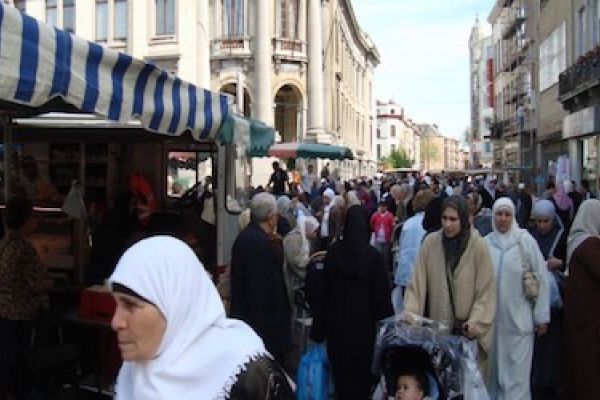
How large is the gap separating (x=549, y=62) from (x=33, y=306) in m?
29.9

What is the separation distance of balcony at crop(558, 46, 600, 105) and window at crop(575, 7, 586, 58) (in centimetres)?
86

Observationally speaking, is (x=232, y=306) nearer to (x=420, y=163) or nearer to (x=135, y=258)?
(x=135, y=258)

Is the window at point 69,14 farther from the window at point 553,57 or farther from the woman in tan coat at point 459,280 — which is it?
the woman in tan coat at point 459,280

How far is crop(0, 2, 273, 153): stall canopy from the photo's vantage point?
12.0 ft

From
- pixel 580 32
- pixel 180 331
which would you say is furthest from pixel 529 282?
pixel 580 32

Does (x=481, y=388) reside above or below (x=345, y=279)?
below

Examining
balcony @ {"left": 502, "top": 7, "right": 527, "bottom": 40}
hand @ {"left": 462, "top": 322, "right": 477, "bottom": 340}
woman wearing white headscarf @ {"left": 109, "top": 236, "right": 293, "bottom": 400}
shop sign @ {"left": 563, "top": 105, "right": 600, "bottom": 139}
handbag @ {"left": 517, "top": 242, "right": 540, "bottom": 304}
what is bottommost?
hand @ {"left": 462, "top": 322, "right": 477, "bottom": 340}

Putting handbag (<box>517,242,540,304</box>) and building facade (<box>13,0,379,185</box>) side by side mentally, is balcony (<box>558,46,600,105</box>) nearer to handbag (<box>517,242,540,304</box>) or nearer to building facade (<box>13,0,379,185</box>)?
building facade (<box>13,0,379,185</box>)

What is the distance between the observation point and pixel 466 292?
17.8 feet

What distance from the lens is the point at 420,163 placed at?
182625mm

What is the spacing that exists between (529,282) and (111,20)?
1470 inches

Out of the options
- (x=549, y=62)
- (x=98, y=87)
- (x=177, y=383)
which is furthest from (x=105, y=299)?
(x=549, y=62)

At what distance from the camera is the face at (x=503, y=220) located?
6.20 meters

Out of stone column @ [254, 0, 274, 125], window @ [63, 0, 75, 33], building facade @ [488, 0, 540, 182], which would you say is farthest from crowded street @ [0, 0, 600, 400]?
window @ [63, 0, 75, 33]
